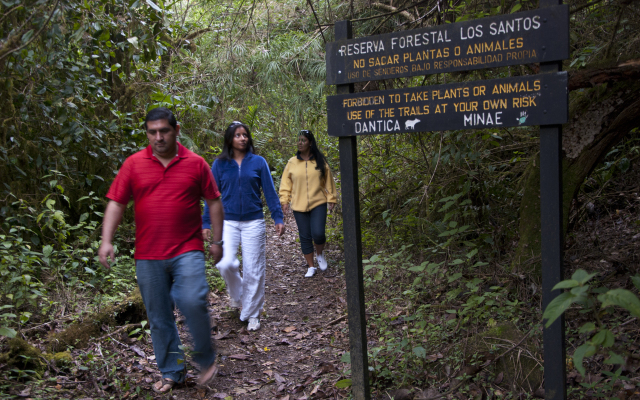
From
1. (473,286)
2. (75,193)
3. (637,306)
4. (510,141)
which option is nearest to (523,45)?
(637,306)

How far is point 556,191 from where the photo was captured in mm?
2680

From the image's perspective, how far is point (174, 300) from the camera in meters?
3.75

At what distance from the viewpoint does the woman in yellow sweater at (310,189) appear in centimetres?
711

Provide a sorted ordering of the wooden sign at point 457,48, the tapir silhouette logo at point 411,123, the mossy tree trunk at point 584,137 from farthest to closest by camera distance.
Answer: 1. the mossy tree trunk at point 584,137
2. the tapir silhouette logo at point 411,123
3. the wooden sign at point 457,48

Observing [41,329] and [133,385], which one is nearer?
[133,385]

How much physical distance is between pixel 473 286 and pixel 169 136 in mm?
2701

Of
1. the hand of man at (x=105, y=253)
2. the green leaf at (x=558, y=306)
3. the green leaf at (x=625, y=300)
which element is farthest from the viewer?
the hand of man at (x=105, y=253)

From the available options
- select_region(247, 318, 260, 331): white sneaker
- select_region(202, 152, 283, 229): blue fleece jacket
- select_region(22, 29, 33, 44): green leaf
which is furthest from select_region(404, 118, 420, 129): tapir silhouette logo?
select_region(247, 318, 260, 331): white sneaker

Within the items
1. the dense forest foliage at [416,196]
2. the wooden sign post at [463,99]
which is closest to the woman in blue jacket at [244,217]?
the dense forest foliage at [416,196]

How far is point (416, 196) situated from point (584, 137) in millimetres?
2812

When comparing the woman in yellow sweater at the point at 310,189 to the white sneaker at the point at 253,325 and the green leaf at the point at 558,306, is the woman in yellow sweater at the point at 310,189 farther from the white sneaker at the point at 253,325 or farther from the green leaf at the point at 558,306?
the green leaf at the point at 558,306

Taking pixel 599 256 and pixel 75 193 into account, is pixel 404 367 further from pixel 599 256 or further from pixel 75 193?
pixel 75 193

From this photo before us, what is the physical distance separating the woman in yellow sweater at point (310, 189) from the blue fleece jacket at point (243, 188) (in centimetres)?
160

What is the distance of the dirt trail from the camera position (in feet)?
12.8
